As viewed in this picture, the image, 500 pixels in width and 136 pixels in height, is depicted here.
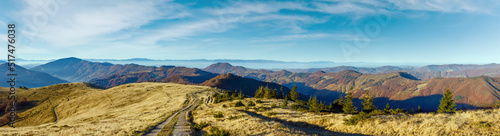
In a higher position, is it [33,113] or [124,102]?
[124,102]

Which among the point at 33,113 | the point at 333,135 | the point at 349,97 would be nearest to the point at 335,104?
the point at 349,97

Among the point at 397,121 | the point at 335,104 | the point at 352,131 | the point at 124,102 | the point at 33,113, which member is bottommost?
the point at 33,113

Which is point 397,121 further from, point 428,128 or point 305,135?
point 305,135

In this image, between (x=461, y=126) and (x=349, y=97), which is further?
(x=349, y=97)

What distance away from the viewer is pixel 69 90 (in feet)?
482

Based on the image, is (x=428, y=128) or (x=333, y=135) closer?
(x=428, y=128)

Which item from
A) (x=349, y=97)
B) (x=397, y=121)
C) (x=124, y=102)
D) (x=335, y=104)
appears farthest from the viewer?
(x=124, y=102)

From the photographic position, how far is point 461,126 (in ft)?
57.8

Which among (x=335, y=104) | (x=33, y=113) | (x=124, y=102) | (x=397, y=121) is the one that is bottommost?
(x=33, y=113)

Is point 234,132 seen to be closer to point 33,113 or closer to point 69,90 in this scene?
point 33,113

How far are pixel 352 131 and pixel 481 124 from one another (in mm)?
10540

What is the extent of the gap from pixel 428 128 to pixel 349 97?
39500 mm

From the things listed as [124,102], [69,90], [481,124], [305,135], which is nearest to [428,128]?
[481,124]

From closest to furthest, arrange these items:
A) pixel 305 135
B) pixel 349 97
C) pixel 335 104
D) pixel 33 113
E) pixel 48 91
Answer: pixel 305 135 → pixel 349 97 → pixel 335 104 → pixel 33 113 → pixel 48 91
